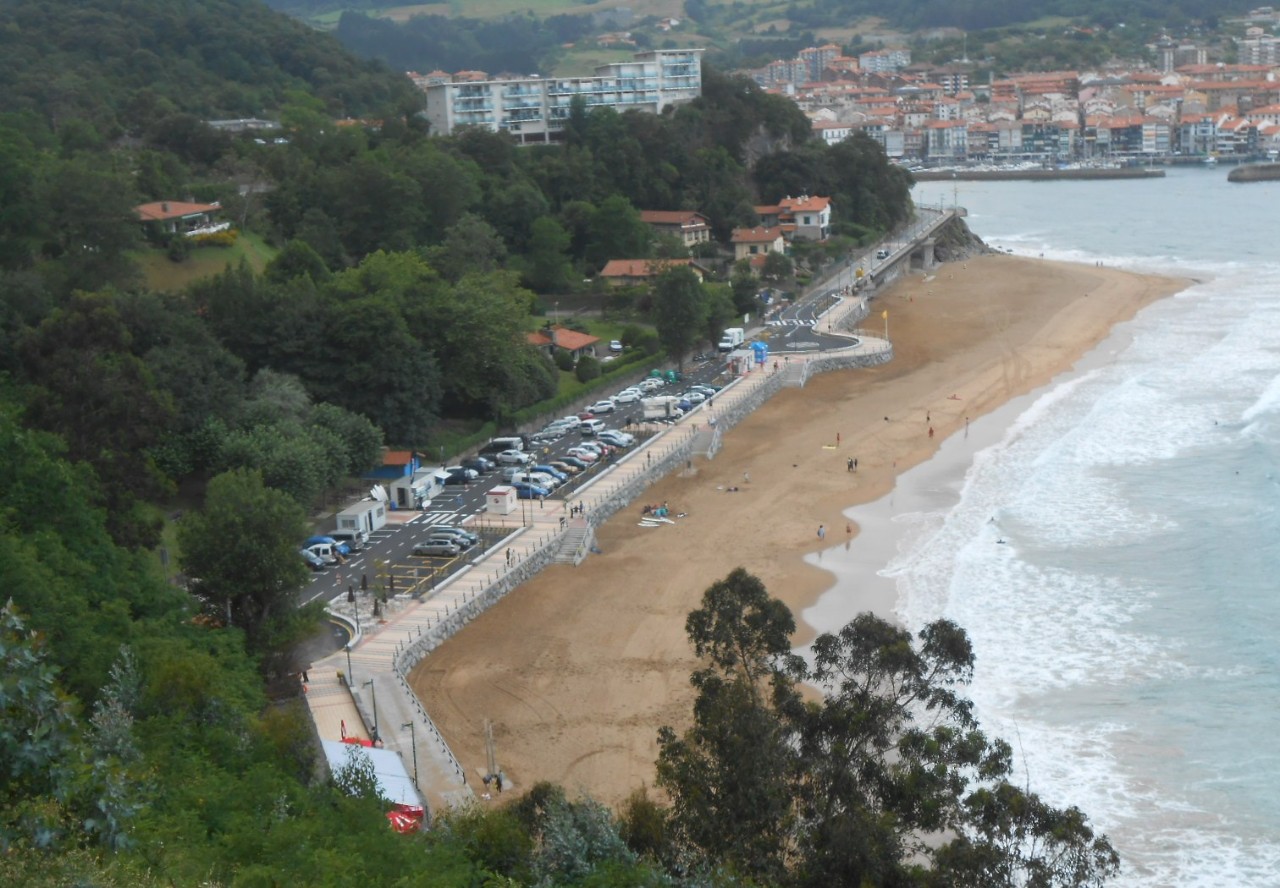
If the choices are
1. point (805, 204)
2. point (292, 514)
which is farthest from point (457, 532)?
point (805, 204)

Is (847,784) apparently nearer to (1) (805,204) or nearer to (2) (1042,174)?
(1) (805,204)

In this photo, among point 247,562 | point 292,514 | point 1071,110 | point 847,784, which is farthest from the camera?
point 1071,110

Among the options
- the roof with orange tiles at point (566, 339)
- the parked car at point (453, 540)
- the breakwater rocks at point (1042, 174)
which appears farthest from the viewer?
the breakwater rocks at point (1042, 174)

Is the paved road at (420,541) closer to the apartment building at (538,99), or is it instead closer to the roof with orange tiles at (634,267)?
the roof with orange tiles at (634,267)

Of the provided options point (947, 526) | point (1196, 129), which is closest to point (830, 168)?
point (947, 526)

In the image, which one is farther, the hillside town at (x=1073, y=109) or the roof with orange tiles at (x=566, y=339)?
the hillside town at (x=1073, y=109)

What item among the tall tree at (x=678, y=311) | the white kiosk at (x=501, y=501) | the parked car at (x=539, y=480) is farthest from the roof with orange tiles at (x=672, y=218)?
the white kiosk at (x=501, y=501)
